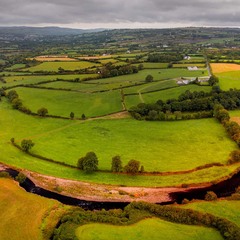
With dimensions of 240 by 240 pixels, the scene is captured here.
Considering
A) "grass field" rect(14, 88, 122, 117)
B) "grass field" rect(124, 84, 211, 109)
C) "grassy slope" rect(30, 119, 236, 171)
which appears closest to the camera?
"grassy slope" rect(30, 119, 236, 171)

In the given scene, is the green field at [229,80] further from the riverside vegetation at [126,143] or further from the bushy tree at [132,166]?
the bushy tree at [132,166]

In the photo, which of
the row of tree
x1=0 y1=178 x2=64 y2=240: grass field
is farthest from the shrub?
x1=0 y1=178 x2=64 y2=240: grass field

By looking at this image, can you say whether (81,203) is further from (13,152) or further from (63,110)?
(63,110)

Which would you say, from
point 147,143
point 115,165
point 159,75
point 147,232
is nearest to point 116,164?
point 115,165

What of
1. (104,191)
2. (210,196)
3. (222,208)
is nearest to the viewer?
(222,208)

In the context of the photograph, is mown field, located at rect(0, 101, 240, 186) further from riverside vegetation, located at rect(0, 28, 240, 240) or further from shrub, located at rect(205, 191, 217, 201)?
shrub, located at rect(205, 191, 217, 201)

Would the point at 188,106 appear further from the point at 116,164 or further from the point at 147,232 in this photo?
the point at 147,232

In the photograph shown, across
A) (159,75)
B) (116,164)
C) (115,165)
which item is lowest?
(115,165)
